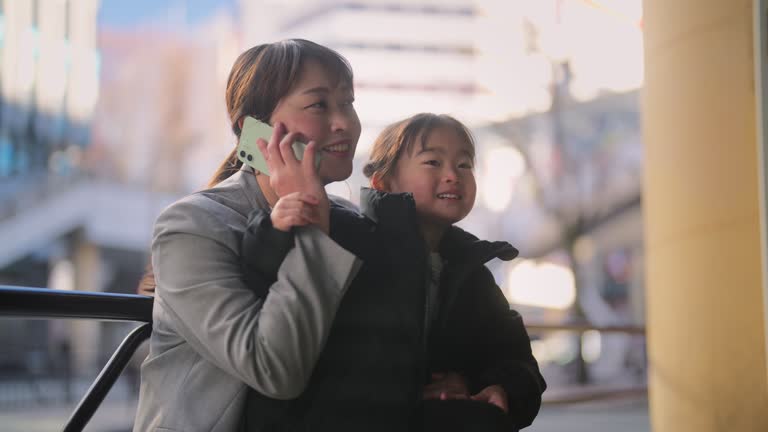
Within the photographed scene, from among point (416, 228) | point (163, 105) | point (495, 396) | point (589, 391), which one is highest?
point (163, 105)

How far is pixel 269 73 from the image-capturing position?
1438 millimetres

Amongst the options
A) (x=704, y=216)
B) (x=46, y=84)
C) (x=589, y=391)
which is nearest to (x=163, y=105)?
(x=46, y=84)

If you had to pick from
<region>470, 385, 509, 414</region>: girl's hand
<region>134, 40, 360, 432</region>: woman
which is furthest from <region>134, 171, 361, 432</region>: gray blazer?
<region>470, 385, 509, 414</region>: girl's hand

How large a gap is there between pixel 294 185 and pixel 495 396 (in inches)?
19.6

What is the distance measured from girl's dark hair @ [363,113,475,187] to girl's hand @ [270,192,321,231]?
496mm

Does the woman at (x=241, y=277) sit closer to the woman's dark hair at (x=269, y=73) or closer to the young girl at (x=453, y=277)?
the woman's dark hair at (x=269, y=73)

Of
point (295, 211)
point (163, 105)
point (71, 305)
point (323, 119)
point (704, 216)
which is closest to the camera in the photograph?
point (295, 211)

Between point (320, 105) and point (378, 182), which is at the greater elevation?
point (320, 105)

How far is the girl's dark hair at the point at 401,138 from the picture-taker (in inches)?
65.9

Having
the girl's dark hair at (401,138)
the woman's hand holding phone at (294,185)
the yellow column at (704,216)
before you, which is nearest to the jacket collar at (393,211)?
the woman's hand holding phone at (294,185)

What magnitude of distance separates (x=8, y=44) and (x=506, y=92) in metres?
14.7

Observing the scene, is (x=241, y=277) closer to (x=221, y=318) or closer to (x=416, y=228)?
(x=221, y=318)

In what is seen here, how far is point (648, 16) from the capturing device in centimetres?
334

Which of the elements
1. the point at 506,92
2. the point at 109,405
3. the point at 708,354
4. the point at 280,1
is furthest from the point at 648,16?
the point at 280,1
